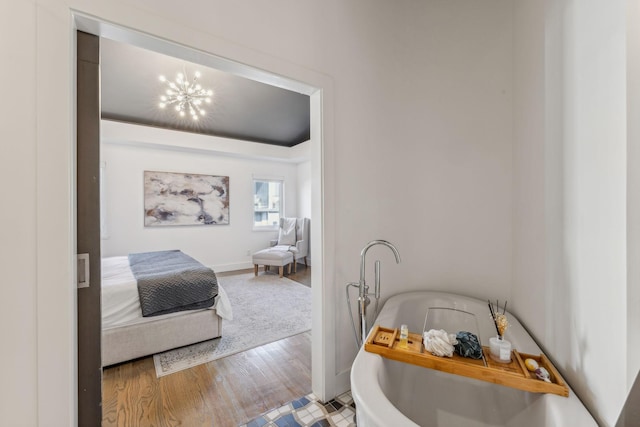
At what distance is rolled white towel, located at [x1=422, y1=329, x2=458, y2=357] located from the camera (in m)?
1.16

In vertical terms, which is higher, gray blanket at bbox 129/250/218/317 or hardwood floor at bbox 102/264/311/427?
gray blanket at bbox 129/250/218/317

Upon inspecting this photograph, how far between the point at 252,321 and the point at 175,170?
133 inches

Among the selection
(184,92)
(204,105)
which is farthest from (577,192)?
(204,105)

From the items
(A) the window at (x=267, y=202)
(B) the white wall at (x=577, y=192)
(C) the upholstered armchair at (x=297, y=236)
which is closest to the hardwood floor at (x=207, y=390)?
(B) the white wall at (x=577, y=192)

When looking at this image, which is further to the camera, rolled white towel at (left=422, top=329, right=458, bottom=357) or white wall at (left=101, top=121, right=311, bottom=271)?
white wall at (left=101, top=121, right=311, bottom=271)

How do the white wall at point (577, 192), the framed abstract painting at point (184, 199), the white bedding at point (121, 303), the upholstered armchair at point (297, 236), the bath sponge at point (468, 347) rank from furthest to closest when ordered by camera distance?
the upholstered armchair at point (297, 236)
the framed abstract painting at point (184, 199)
the white bedding at point (121, 303)
the bath sponge at point (468, 347)
the white wall at point (577, 192)

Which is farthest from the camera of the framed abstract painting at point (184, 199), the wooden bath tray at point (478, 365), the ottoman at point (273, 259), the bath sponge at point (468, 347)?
the ottoman at point (273, 259)

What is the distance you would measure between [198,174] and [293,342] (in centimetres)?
386

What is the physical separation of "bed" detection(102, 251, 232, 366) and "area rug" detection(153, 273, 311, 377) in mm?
112

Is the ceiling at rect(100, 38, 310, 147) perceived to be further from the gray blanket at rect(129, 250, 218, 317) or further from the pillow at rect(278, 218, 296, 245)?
the gray blanket at rect(129, 250, 218, 317)

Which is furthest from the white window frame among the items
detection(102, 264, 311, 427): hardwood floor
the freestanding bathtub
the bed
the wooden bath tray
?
the wooden bath tray

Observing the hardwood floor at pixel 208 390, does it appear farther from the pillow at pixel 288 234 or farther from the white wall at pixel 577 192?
the pillow at pixel 288 234

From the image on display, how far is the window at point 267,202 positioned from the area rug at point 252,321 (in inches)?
63.2

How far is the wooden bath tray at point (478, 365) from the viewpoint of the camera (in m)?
0.98
